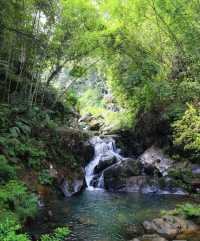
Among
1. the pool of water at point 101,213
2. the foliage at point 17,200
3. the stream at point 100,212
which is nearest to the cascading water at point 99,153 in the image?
the stream at point 100,212

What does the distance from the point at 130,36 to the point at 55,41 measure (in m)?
5.63

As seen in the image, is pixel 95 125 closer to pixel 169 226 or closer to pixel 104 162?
pixel 104 162

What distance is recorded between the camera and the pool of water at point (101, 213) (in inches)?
401

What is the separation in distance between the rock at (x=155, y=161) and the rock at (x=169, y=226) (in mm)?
8899

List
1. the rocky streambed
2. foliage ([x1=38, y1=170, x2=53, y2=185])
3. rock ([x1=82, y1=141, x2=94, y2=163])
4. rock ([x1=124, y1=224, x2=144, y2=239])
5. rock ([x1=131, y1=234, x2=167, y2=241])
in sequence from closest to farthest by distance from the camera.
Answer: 1. rock ([x1=131, y1=234, x2=167, y2=241])
2. rock ([x1=124, y1=224, x2=144, y2=239])
3. foliage ([x1=38, y1=170, x2=53, y2=185])
4. the rocky streambed
5. rock ([x1=82, y1=141, x2=94, y2=163])

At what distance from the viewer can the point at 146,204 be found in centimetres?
1459

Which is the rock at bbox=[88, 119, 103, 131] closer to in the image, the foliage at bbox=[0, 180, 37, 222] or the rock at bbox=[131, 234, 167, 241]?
the foliage at bbox=[0, 180, 37, 222]

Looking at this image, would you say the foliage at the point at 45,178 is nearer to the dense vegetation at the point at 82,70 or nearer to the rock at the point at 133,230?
the dense vegetation at the point at 82,70

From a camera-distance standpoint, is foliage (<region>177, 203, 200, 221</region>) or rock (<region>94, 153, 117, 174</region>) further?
rock (<region>94, 153, 117, 174</region>)

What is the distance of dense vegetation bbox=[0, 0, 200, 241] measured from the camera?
42.7 feet

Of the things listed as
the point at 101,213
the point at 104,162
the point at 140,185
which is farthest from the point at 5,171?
the point at 104,162

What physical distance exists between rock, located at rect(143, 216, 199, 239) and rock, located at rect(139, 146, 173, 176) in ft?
29.2

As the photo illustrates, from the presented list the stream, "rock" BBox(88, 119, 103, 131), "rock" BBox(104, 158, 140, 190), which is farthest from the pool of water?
"rock" BBox(88, 119, 103, 131)

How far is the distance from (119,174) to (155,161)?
4.46 metres
